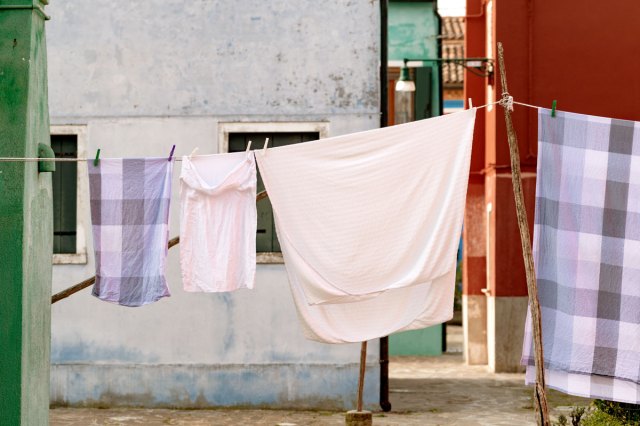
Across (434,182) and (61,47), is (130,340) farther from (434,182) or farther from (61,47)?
(434,182)

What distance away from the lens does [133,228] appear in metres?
8.61

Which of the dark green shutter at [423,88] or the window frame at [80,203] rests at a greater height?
the dark green shutter at [423,88]

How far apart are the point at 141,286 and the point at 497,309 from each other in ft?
26.8

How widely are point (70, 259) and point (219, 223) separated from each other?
3852 millimetres

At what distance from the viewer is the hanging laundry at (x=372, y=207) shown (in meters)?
7.95

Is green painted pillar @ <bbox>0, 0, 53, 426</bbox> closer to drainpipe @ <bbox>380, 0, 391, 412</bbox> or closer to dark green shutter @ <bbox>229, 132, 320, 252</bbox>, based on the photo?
dark green shutter @ <bbox>229, 132, 320, 252</bbox>

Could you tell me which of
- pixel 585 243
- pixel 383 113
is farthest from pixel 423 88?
pixel 585 243

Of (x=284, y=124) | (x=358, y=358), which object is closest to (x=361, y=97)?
(x=284, y=124)

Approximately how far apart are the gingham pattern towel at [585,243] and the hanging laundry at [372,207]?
0.68 m

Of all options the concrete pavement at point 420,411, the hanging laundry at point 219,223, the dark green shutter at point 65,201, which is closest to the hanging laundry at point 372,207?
the hanging laundry at point 219,223

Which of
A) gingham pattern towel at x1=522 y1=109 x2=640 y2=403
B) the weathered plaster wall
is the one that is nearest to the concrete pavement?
the weathered plaster wall

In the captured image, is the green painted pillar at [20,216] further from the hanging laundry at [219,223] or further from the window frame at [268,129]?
the window frame at [268,129]

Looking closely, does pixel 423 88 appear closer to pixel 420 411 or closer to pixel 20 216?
pixel 420 411

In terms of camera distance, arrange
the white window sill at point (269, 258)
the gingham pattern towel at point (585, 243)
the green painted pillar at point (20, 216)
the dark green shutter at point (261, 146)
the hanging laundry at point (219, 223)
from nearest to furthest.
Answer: the green painted pillar at point (20, 216) < the gingham pattern towel at point (585, 243) < the hanging laundry at point (219, 223) < the white window sill at point (269, 258) < the dark green shutter at point (261, 146)
